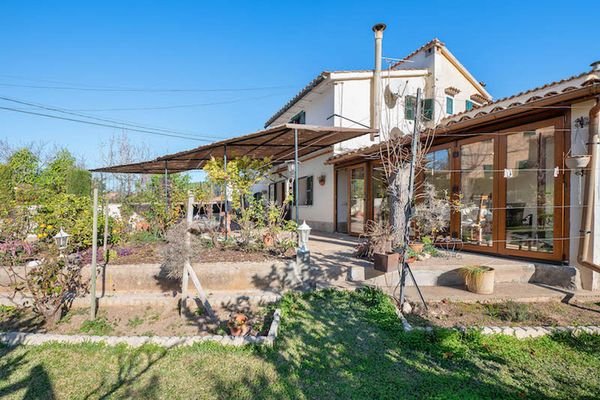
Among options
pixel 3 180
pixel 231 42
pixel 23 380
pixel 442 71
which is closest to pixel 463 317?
pixel 23 380

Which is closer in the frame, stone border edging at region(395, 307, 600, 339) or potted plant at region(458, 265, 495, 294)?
stone border edging at region(395, 307, 600, 339)

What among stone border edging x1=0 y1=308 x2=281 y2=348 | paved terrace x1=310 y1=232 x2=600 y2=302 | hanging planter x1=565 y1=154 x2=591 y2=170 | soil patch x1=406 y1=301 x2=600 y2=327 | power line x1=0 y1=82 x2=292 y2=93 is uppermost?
power line x1=0 y1=82 x2=292 y2=93

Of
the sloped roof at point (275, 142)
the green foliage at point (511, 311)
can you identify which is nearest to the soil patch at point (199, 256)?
the sloped roof at point (275, 142)

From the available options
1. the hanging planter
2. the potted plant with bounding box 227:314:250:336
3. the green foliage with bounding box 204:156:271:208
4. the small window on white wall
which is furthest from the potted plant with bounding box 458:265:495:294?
the small window on white wall

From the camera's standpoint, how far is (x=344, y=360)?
348cm

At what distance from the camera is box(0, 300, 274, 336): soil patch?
4434 millimetres

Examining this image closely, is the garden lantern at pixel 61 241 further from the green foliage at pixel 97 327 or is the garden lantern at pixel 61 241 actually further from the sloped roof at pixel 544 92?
the sloped roof at pixel 544 92

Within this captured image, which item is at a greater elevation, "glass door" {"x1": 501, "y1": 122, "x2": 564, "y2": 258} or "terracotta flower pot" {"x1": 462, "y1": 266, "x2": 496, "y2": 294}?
"glass door" {"x1": 501, "y1": 122, "x2": 564, "y2": 258}

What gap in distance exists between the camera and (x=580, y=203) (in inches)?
215

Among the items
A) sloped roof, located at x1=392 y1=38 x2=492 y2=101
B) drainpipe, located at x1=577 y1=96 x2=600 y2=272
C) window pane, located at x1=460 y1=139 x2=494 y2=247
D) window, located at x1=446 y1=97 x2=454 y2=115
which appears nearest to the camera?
drainpipe, located at x1=577 y1=96 x2=600 y2=272

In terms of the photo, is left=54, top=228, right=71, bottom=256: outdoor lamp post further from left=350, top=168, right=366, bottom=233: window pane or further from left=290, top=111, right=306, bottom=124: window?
left=290, top=111, right=306, bottom=124: window

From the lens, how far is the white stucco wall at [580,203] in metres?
5.27

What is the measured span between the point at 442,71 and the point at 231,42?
357 inches

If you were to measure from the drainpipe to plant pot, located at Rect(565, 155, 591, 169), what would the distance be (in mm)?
94
